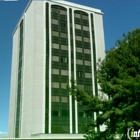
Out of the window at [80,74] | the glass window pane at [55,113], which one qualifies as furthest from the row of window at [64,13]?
the glass window pane at [55,113]

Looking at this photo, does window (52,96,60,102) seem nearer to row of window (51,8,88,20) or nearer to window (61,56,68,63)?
window (61,56,68,63)

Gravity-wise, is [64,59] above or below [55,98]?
above

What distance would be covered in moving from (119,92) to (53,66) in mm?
38410

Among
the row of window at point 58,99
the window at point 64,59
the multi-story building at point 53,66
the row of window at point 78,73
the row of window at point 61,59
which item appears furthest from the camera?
the window at point 64,59

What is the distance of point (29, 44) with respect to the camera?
5719 centimetres

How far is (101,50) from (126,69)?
4410 cm

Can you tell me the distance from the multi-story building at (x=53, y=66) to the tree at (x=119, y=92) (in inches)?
1265

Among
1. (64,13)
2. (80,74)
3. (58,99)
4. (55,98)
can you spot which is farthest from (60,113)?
(64,13)

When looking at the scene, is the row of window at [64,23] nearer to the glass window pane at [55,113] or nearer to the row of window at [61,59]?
the row of window at [61,59]

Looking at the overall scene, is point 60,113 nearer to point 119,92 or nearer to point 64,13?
point 64,13

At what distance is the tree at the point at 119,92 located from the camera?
15789mm

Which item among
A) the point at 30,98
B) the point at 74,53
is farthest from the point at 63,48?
the point at 30,98

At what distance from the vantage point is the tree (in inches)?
622

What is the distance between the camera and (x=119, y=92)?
16.1 metres
